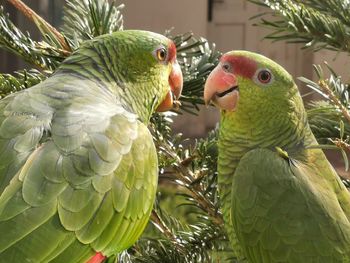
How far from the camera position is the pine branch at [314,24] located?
2.20ft

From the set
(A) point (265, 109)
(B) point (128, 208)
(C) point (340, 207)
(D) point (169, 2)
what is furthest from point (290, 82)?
(D) point (169, 2)

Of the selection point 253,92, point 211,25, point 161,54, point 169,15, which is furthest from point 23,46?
point 211,25

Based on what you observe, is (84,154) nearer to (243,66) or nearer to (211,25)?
(243,66)

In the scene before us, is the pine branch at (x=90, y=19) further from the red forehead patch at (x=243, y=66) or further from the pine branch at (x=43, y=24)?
the red forehead patch at (x=243, y=66)

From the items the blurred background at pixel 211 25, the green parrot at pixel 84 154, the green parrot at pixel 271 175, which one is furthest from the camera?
the blurred background at pixel 211 25

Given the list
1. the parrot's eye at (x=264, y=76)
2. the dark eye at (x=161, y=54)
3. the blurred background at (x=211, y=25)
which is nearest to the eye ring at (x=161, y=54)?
the dark eye at (x=161, y=54)

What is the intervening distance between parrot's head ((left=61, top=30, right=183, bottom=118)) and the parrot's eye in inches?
3.3

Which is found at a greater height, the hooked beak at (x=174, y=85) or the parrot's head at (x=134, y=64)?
the parrot's head at (x=134, y=64)

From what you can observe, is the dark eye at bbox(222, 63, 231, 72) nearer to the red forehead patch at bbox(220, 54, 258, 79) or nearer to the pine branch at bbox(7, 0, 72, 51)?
the red forehead patch at bbox(220, 54, 258, 79)

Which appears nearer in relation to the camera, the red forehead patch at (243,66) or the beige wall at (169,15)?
the red forehead patch at (243,66)

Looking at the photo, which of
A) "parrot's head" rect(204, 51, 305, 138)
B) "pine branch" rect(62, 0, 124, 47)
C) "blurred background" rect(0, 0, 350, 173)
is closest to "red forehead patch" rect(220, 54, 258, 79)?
"parrot's head" rect(204, 51, 305, 138)

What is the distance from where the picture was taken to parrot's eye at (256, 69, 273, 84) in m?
0.70

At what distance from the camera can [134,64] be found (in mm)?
664

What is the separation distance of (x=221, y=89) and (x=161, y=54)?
7cm
